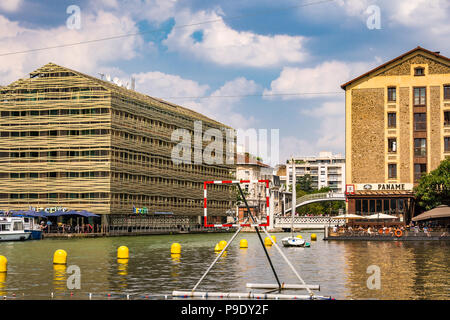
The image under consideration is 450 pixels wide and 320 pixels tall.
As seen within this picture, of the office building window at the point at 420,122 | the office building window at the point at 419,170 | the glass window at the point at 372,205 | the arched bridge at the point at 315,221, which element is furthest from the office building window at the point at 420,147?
the arched bridge at the point at 315,221

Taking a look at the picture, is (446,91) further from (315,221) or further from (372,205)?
(315,221)

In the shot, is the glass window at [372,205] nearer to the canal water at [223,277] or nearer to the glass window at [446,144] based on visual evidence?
the glass window at [446,144]

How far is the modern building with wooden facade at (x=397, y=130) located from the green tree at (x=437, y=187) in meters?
7.07

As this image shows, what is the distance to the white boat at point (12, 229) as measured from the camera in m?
85.1

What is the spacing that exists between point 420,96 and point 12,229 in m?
59.8

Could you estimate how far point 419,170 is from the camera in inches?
3629

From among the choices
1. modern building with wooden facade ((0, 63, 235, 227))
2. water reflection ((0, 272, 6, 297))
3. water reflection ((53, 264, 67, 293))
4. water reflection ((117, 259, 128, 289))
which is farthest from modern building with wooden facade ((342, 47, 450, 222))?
water reflection ((0, 272, 6, 297))

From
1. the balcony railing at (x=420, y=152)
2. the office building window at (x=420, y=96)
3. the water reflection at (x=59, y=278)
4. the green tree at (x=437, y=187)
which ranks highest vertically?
the office building window at (x=420, y=96)

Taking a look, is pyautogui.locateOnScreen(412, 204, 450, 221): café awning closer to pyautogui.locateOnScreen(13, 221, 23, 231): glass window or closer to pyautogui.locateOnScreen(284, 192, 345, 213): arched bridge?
pyautogui.locateOnScreen(284, 192, 345, 213): arched bridge

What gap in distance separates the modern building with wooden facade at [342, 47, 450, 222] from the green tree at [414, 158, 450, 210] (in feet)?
23.2

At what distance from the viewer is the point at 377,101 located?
93625 millimetres

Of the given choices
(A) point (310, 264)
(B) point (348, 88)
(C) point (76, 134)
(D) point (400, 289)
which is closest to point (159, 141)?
(C) point (76, 134)
